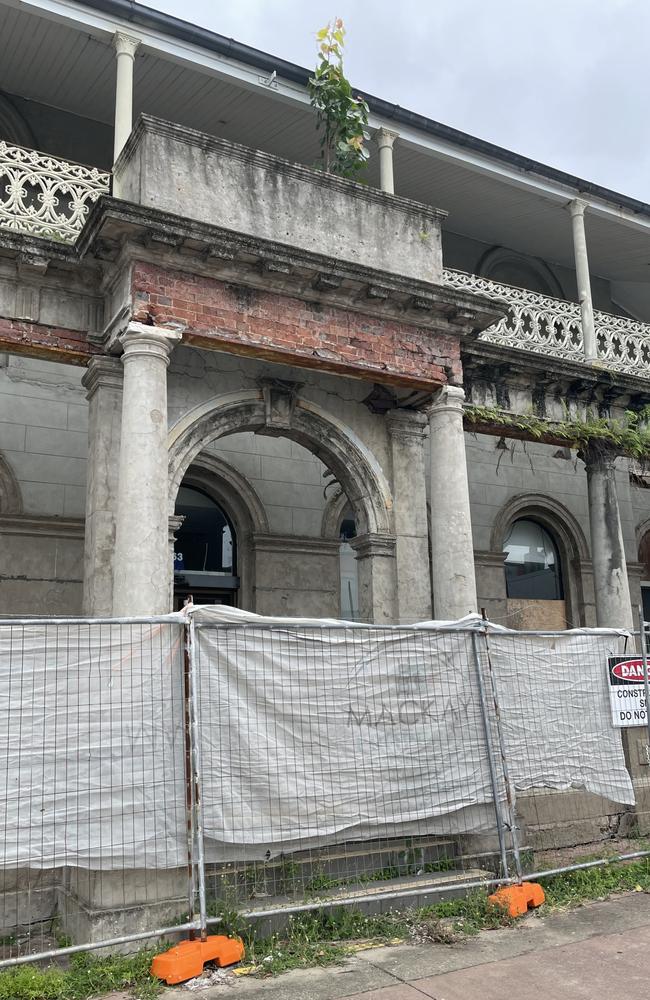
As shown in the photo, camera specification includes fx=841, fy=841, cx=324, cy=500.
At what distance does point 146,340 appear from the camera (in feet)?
25.7

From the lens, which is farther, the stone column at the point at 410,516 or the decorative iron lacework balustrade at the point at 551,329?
→ the decorative iron lacework balustrade at the point at 551,329

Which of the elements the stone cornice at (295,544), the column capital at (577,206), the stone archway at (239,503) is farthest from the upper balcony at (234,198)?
the column capital at (577,206)

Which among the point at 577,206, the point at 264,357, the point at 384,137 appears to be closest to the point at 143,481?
the point at 264,357

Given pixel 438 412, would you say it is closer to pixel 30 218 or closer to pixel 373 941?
pixel 30 218

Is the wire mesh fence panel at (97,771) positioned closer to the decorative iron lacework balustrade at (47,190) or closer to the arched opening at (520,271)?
the decorative iron lacework balustrade at (47,190)

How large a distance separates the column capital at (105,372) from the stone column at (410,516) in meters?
3.30

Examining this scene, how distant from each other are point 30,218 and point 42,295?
783 mm

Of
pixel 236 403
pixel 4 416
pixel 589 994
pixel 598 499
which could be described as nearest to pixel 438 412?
pixel 236 403

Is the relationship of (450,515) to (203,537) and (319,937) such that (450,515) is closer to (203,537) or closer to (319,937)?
(203,537)

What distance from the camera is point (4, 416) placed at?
10633 mm

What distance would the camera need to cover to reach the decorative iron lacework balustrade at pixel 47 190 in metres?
8.48

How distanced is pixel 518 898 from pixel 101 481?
5.18 m

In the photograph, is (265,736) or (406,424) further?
(406,424)

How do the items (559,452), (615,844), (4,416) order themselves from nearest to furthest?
1. (615,844)
2. (4,416)
3. (559,452)
